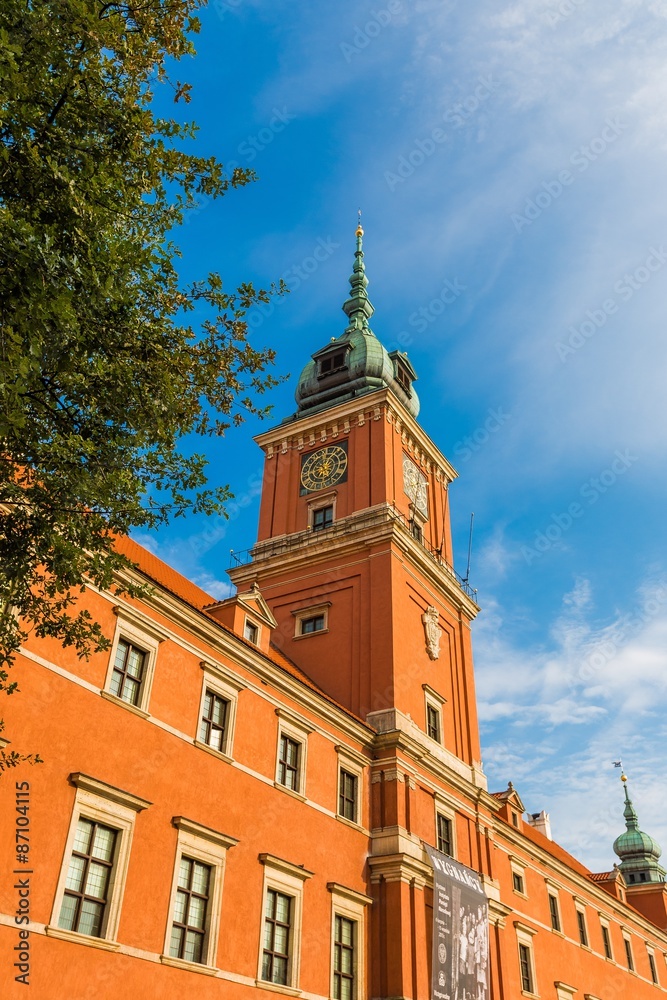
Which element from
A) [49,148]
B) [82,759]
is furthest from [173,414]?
[82,759]

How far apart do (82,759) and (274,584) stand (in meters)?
15.3

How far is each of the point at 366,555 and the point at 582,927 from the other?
20593mm

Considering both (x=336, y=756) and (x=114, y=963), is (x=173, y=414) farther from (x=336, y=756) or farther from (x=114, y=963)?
(x=336, y=756)

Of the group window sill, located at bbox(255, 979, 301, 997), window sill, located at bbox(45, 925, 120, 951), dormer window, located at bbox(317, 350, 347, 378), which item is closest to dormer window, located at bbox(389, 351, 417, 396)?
dormer window, located at bbox(317, 350, 347, 378)

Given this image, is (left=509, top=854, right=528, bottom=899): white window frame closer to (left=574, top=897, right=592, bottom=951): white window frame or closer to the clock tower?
the clock tower

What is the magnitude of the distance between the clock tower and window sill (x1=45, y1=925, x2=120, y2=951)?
12272 mm

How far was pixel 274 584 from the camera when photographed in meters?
30.8

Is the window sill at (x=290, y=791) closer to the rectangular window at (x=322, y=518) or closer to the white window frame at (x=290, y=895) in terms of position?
the white window frame at (x=290, y=895)

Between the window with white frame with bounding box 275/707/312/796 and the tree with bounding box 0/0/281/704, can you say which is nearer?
the tree with bounding box 0/0/281/704

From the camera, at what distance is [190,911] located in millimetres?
17094

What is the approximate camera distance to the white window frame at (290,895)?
61.4 feet

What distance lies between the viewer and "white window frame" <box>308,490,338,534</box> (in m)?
32.2

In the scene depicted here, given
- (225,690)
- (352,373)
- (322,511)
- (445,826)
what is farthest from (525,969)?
(352,373)

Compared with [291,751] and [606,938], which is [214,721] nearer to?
[291,751]
